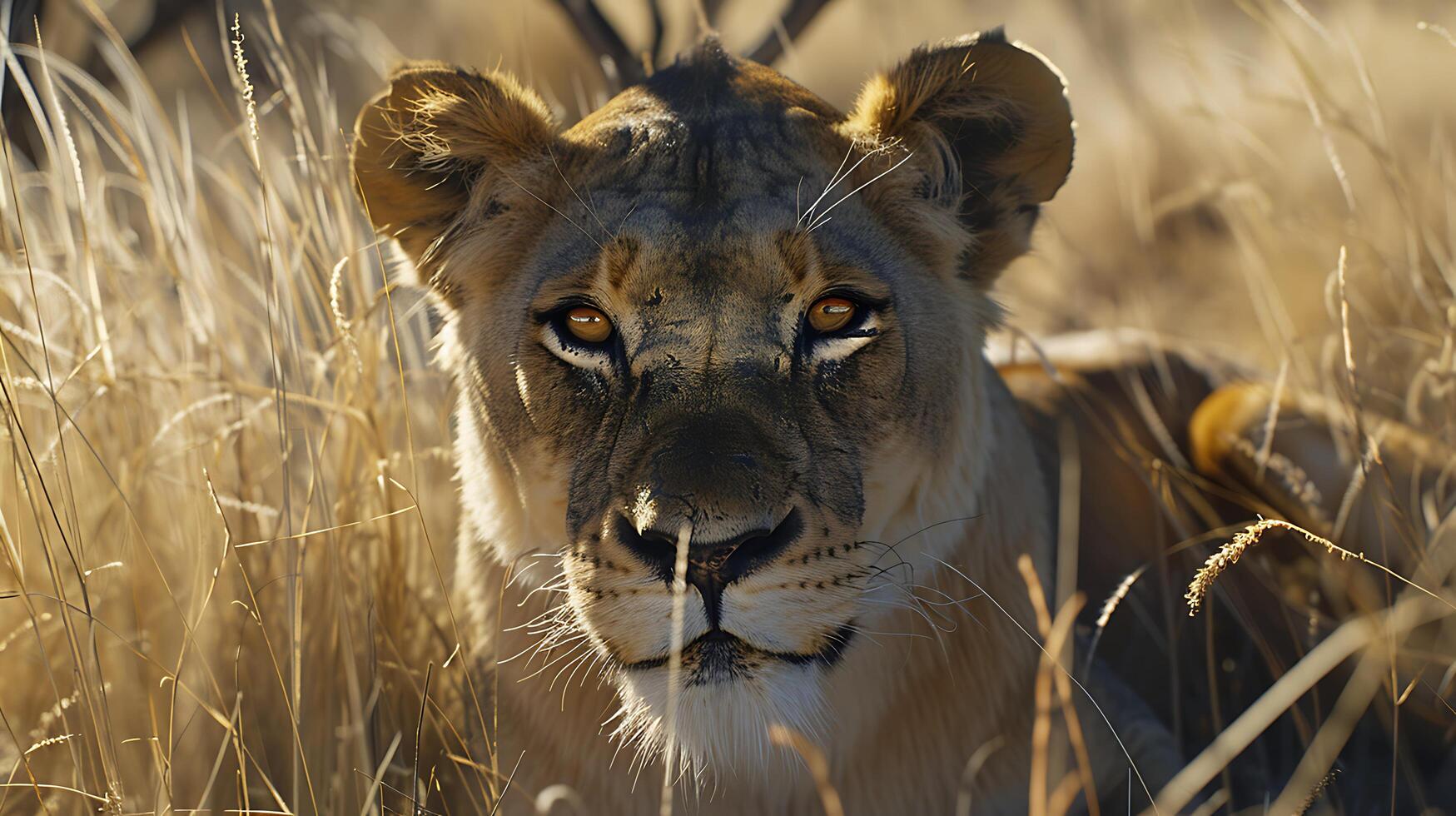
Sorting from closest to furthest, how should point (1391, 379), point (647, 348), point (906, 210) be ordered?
point (647, 348) < point (906, 210) < point (1391, 379)

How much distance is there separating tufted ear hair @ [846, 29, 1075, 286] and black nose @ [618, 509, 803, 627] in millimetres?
903

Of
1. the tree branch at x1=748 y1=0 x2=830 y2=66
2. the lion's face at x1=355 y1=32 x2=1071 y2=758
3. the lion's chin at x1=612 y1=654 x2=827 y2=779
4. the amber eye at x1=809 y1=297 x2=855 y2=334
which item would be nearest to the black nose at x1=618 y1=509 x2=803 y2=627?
the lion's face at x1=355 y1=32 x2=1071 y2=758

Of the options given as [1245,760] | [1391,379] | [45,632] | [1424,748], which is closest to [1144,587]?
[1245,760]

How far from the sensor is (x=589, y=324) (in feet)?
7.87

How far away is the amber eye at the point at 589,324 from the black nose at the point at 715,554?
0.47 m

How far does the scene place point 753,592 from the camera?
1973 mm

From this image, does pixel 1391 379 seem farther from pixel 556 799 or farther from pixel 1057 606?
pixel 556 799

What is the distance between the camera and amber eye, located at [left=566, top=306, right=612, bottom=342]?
7.83 feet

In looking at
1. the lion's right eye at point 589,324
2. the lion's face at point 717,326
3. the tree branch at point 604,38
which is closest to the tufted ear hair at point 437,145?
the lion's face at point 717,326

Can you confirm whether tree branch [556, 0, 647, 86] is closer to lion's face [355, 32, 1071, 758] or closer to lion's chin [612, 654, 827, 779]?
lion's face [355, 32, 1071, 758]

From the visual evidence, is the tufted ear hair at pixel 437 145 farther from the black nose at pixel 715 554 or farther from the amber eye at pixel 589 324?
the black nose at pixel 715 554

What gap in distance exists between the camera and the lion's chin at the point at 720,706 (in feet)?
6.72

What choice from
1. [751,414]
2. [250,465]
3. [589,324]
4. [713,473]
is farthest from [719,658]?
[250,465]

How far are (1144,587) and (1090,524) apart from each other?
0.25 metres
